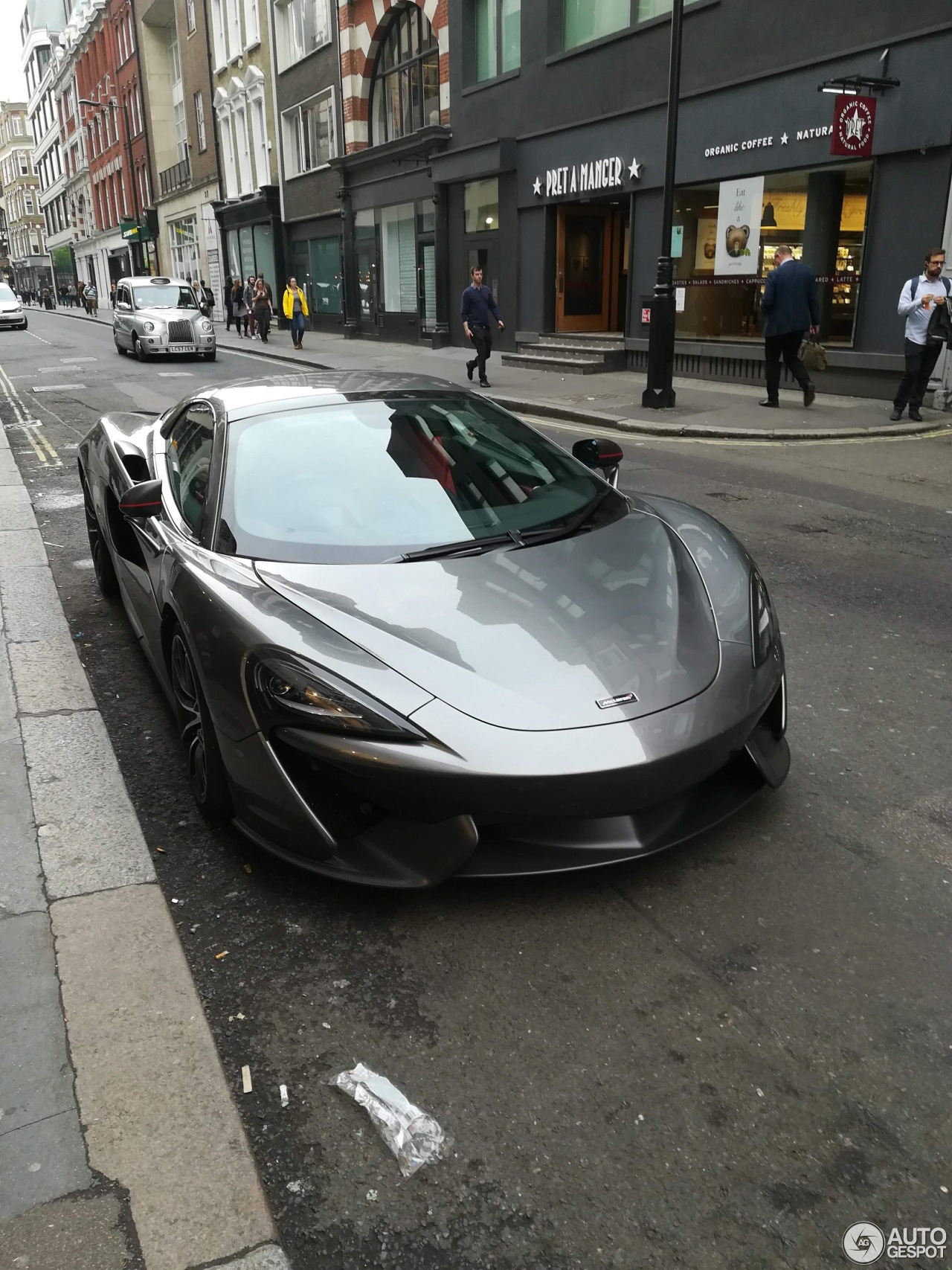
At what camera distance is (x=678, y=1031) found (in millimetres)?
2385

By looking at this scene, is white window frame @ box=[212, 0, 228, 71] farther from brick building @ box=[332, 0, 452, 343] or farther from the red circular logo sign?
the red circular logo sign

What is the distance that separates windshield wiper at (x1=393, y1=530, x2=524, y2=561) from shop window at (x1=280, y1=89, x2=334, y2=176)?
1165 inches

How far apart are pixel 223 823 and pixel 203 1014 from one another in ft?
3.07

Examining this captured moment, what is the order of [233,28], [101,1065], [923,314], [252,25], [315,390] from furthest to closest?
[233,28] < [252,25] < [923,314] < [315,390] < [101,1065]

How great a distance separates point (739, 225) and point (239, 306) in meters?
19.6

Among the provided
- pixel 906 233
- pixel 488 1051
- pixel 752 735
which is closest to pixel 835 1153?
pixel 488 1051

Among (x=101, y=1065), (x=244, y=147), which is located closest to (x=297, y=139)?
(x=244, y=147)

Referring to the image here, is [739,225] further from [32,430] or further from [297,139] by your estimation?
[297,139]

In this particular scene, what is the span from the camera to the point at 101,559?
5.86 metres

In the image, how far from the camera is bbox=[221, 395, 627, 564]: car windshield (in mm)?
3516

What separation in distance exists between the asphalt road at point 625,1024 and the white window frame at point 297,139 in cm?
2997

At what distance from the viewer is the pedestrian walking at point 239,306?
100.0 feet

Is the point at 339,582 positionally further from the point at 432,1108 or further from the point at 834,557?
the point at 834,557

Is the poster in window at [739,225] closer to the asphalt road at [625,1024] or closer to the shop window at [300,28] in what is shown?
the asphalt road at [625,1024]
